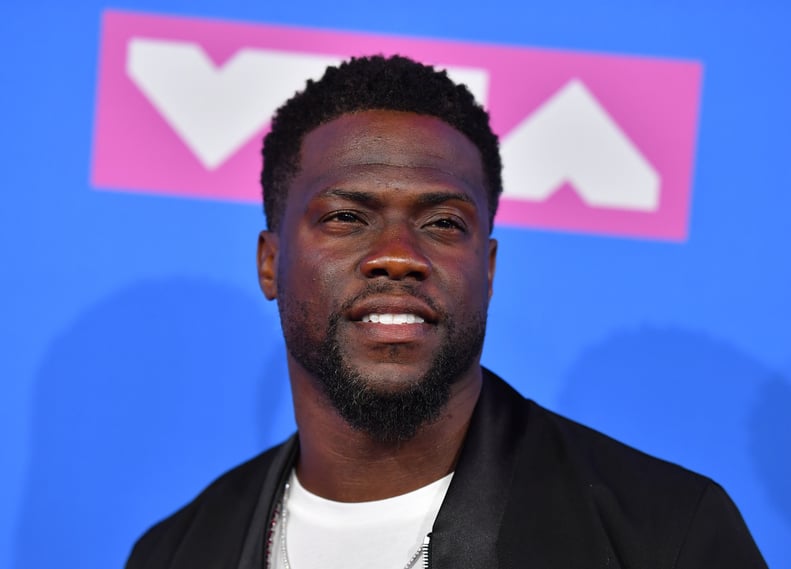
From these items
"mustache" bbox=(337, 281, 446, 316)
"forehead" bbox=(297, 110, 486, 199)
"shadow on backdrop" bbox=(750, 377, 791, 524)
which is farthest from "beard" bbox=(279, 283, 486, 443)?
"shadow on backdrop" bbox=(750, 377, 791, 524)

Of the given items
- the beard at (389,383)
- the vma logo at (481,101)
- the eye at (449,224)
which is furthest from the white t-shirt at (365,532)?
the vma logo at (481,101)

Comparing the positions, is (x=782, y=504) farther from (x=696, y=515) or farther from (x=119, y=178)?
(x=119, y=178)

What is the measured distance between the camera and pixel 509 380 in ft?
6.86

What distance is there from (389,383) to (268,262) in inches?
17.7

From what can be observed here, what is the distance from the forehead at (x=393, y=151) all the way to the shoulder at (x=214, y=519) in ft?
1.73

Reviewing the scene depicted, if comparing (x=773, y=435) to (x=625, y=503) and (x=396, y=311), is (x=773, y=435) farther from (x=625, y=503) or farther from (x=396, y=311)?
(x=396, y=311)

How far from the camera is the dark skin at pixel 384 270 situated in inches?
55.4

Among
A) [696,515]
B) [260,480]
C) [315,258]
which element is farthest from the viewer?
[260,480]

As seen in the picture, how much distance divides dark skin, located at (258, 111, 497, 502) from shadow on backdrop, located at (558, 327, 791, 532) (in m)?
0.60

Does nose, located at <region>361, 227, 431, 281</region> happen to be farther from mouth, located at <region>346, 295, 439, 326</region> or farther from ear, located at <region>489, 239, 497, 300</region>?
ear, located at <region>489, 239, 497, 300</region>

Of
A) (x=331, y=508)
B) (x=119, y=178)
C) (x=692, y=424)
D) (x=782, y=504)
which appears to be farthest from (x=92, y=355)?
(x=782, y=504)

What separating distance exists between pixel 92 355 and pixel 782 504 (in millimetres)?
1556

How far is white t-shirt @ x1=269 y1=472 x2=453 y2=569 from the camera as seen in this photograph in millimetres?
1446

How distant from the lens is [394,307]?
4.57 feet
